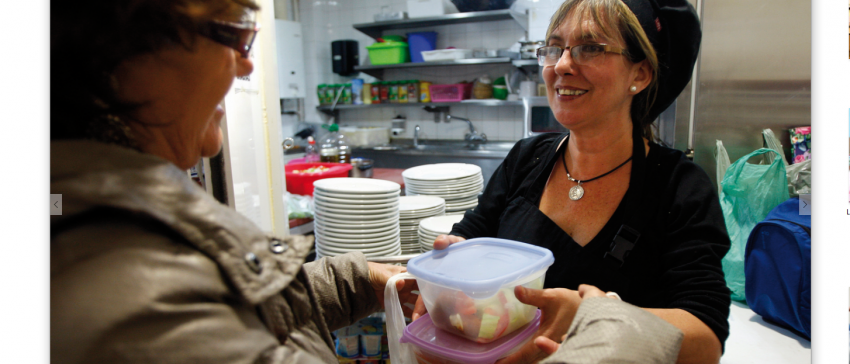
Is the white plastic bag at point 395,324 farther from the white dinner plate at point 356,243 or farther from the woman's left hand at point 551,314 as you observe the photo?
the white dinner plate at point 356,243

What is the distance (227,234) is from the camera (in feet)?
1.48

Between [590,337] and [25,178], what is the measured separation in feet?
2.17

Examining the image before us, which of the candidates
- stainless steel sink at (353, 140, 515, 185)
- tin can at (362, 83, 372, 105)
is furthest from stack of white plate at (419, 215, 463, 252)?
tin can at (362, 83, 372, 105)

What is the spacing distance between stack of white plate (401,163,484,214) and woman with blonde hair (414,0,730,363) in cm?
74

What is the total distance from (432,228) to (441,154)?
320cm

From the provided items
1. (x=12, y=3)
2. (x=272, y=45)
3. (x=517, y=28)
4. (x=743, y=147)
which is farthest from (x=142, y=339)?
(x=517, y=28)

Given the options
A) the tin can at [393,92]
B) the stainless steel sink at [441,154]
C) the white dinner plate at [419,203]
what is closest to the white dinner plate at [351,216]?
the white dinner plate at [419,203]

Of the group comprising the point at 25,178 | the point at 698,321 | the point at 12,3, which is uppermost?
the point at 12,3

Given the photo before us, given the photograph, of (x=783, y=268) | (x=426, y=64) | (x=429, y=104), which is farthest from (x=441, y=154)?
(x=783, y=268)

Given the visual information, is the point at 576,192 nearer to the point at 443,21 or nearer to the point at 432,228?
the point at 432,228

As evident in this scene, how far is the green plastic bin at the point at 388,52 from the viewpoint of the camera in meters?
5.48

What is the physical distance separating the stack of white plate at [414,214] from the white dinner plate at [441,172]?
0.42 ft

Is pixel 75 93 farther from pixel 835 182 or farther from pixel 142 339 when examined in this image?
pixel 835 182

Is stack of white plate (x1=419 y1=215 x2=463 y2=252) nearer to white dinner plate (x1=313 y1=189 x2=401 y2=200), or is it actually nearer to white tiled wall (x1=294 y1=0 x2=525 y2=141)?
white dinner plate (x1=313 y1=189 x2=401 y2=200)
